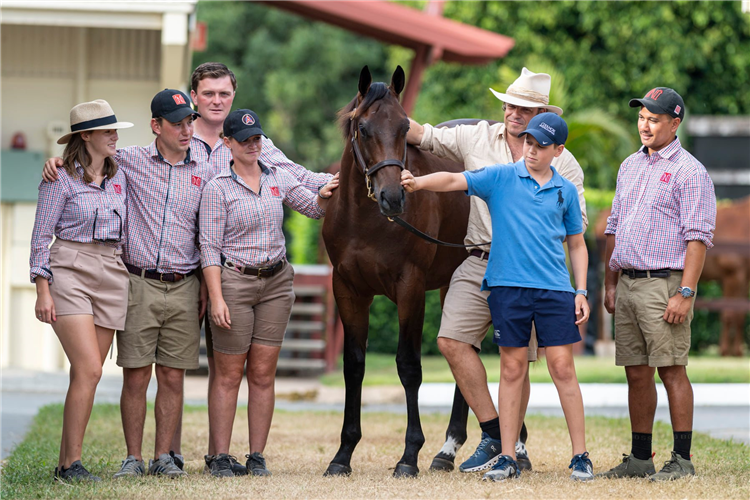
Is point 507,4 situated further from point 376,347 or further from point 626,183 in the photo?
point 626,183

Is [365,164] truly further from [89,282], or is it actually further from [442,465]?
[442,465]

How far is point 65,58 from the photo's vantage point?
8.88m

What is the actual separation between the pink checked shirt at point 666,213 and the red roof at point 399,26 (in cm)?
600

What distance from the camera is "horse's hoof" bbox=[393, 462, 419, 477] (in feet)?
15.8

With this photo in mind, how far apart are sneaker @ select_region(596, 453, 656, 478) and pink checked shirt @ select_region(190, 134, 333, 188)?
2272 mm

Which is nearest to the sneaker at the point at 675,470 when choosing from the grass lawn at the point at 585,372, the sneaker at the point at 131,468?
the sneaker at the point at 131,468

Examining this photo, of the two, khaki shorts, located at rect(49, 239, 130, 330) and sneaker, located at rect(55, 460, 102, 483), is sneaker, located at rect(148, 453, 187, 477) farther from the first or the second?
khaki shorts, located at rect(49, 239, 130, 330)

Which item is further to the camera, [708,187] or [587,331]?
[587,331]

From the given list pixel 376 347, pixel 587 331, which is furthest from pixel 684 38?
pixel 376 347

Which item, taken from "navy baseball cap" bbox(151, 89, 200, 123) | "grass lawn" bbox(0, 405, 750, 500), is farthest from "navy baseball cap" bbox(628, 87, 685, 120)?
"navy baseball cap" bbox(151, 89, 200, 123)

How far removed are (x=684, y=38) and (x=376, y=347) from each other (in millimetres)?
8905

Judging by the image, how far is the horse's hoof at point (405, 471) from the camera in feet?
15.8

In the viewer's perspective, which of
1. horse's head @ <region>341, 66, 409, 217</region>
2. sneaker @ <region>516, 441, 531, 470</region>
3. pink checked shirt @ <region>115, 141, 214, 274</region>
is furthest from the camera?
sneaker @ <region>516, 441, 531, 470</region>

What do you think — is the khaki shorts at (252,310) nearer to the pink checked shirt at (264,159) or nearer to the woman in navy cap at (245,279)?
the woman in navy cap at (245,279)
